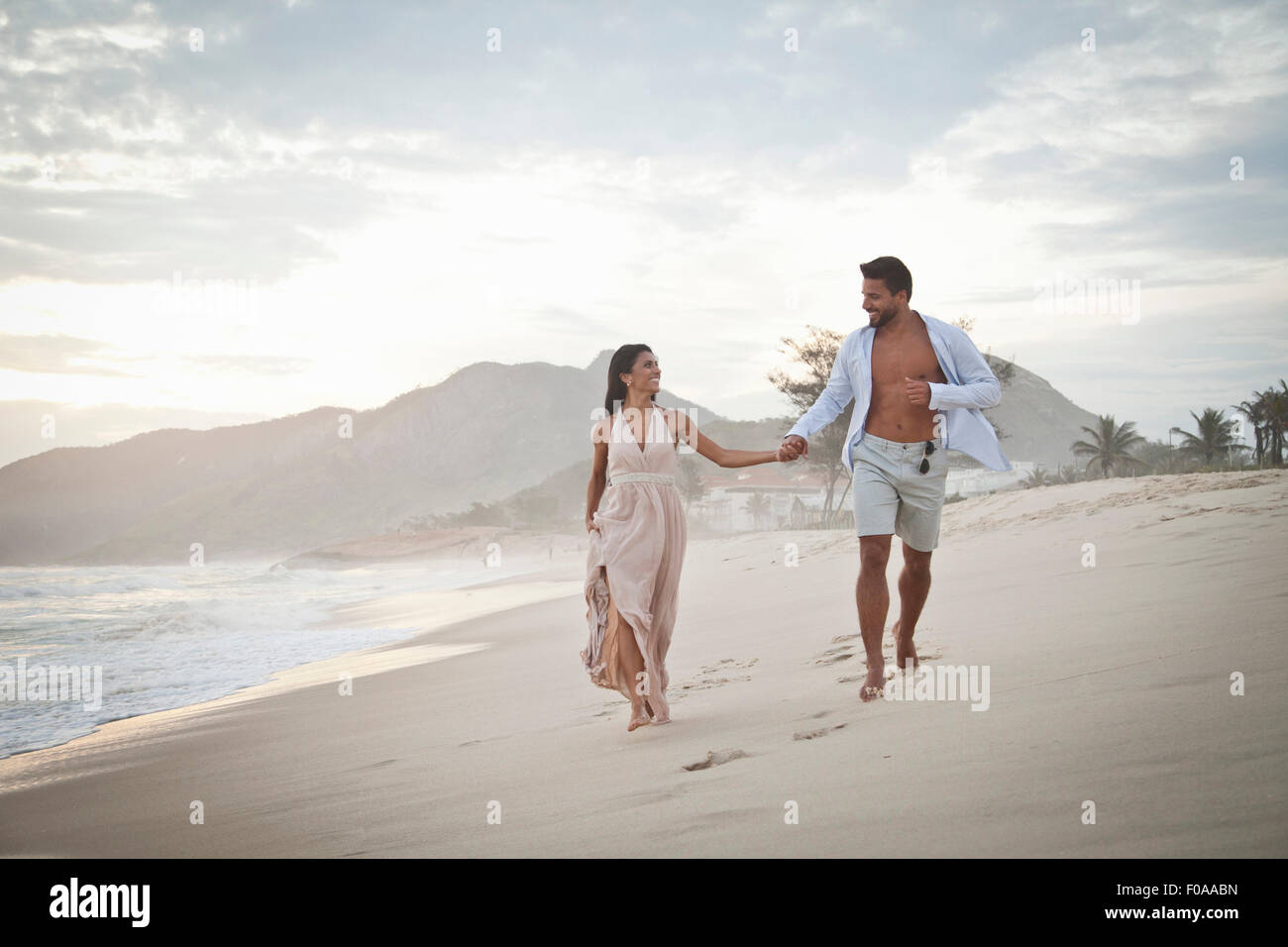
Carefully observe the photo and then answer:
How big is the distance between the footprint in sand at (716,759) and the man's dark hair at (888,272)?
2584 mm

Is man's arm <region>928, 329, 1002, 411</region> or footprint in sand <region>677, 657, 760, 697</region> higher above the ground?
man's arm <region>928, 329, 1002, 411</region>

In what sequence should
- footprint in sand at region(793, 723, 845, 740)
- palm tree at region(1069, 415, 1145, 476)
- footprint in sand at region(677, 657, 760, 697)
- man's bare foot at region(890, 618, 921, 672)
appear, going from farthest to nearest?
palm tree at region(1069, 415, 1145, 476)
footprint in sand at region(677, 657, 760, 697)
man's bare foot at region(890, 618, 921, 672)
footprint in sand at region(793, 723, 845, 740)

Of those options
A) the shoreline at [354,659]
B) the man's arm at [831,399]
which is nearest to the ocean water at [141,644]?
the shoreline at [354,659]

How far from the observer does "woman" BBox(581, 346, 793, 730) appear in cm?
434

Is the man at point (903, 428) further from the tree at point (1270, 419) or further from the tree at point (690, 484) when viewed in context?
the tree at point (690, 484)

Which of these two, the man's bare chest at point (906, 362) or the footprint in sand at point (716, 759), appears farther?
the man's bare chest at point (906, 362)

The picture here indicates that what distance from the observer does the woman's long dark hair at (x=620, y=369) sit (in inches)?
183

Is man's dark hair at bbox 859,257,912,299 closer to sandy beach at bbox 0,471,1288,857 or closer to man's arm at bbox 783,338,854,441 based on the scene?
man's arm at bbox 783,338,854,441

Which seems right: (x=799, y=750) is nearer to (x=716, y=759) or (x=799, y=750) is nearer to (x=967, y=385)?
(x=716, y=759)

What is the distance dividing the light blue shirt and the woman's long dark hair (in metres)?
0.92

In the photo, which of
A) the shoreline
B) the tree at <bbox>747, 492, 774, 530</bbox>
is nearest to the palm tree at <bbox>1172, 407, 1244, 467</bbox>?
the tree at <bbox>747, 492, 774, 530</bbox>

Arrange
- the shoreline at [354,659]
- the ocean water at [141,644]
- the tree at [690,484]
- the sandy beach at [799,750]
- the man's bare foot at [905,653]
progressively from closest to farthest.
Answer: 1. the sandy beach at [799,750]
2. the man's bare foot at [905,653]
3. the shoreline at [354,659]
4. the ocean water at [141,644]
5. the tree at [690,484]

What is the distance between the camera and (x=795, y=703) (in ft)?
13.7
